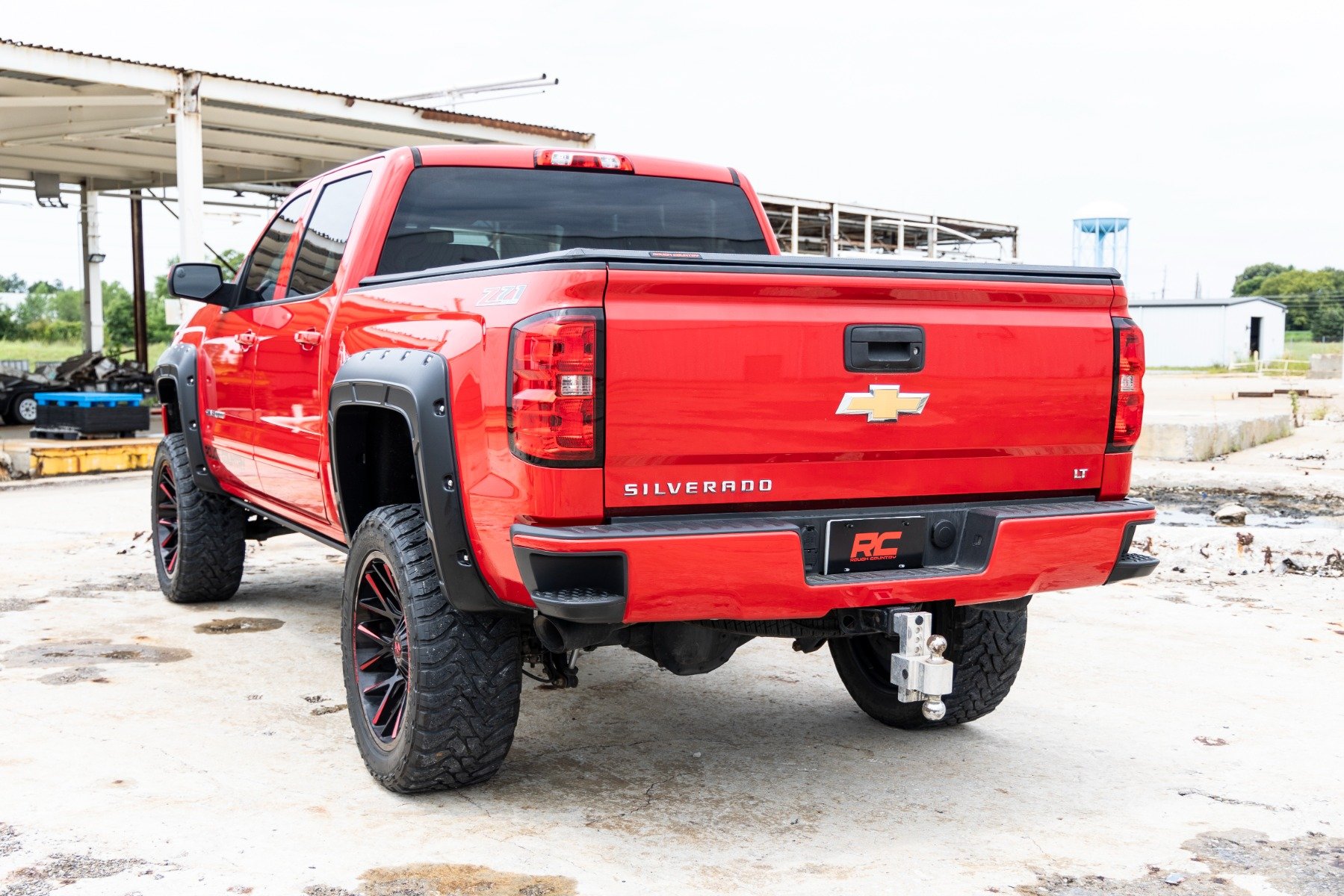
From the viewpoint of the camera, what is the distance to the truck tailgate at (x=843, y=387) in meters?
3.28

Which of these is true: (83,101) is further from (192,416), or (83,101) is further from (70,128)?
(192,416)

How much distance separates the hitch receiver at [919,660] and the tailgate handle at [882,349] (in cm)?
70

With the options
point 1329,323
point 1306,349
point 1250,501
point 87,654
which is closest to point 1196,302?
point 1306,349

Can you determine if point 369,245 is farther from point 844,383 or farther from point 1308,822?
point 1308,822

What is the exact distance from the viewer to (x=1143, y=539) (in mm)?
8484

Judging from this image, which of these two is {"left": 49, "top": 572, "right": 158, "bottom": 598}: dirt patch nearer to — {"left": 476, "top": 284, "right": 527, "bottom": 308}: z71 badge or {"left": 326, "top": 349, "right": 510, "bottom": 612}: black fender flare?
{"left": 326, "top": 349, "right": 510, "bottom": 612}: black fender flare

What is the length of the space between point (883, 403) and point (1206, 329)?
60.2m

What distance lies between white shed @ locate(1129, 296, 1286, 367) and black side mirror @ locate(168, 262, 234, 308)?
56655mm

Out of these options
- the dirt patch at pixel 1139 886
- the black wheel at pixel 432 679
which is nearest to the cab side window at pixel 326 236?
the black wheel at pixel 432 679

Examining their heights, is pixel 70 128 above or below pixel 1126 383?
above

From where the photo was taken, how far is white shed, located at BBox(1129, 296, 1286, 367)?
58.0 meters

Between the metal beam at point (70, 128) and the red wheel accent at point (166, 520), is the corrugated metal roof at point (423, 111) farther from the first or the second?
the red wheel accent at point (166, 520)

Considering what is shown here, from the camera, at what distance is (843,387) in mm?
3494

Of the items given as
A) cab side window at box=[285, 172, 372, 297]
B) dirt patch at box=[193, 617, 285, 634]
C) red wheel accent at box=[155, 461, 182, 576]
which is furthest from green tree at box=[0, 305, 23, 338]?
cab side window at box=[285, 172, 372, 297]
